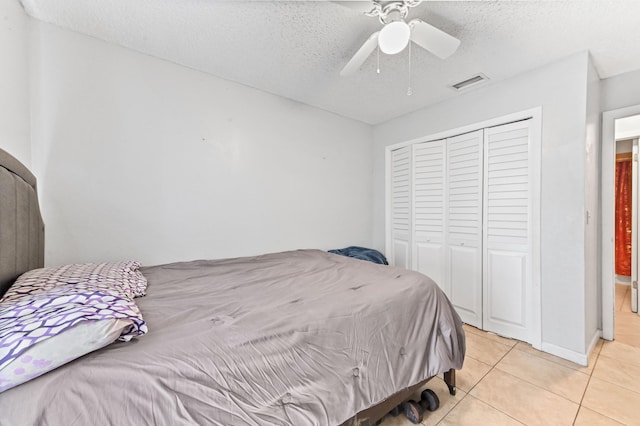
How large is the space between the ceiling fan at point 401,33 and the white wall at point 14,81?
2.00m

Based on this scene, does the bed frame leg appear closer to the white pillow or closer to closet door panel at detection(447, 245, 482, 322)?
closet door panel at detection(447, 245, 482, 322)

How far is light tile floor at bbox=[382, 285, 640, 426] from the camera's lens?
4.84ft

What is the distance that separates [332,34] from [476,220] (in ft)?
7.02

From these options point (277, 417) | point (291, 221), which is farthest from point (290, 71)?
point (277, 417)

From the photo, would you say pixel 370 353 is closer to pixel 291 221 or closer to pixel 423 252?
pixel 291 221

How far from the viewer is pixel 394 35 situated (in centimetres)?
140

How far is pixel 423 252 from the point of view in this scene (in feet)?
10.1

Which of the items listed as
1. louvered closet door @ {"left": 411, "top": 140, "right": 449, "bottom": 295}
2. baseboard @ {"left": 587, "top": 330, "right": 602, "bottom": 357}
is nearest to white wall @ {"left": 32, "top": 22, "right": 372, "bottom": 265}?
louvered closet door @ {"left": 411, "top": 140, "right": 449, "bottom": 295}

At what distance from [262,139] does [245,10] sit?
117 centimetres

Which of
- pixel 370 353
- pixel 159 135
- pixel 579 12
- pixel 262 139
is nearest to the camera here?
A: pixel 370 353

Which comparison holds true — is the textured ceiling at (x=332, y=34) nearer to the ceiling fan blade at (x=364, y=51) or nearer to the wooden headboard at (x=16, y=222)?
the ceiling fan blade at (x=364, y=51)

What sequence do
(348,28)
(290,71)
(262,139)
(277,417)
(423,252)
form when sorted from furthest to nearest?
(423,252)
(262,139)
(290,71)
(348,28)
(277,417)

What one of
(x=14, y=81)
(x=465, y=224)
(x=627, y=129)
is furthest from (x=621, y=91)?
(x=14, y=81)

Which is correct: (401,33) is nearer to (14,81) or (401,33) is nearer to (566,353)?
(14,81)
